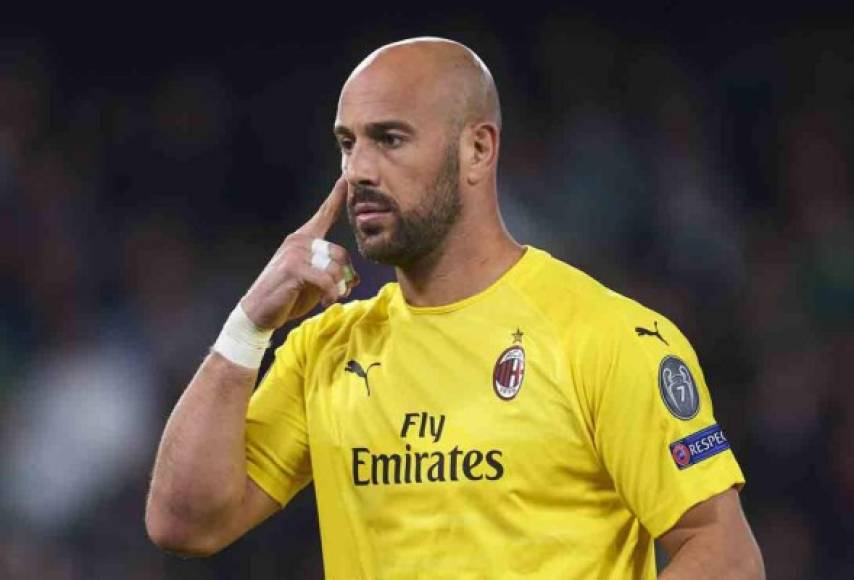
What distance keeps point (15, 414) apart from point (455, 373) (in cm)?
369

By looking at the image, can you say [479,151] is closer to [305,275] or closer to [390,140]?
[390,140]

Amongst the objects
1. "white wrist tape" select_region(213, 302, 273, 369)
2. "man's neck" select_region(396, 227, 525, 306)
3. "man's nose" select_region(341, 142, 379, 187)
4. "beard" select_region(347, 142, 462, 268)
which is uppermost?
"man's nose" select_region(341, 142, 379, 187)

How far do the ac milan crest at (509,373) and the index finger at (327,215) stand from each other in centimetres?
52

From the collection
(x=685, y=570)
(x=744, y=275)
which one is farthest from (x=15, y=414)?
(x=685, y=570)

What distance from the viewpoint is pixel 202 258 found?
6945 mm

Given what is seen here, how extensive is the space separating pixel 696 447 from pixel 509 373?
42cm

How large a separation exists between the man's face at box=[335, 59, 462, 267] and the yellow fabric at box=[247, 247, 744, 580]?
0.64 ft

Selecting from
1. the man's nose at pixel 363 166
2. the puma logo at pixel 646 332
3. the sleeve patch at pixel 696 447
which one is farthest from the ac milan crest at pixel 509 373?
the man's nose at pixel 363 166

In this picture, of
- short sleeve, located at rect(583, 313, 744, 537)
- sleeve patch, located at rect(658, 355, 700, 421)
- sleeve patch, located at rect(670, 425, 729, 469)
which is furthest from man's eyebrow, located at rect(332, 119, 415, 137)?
sleeve patch, located at rect(670, 425, 729, 469)

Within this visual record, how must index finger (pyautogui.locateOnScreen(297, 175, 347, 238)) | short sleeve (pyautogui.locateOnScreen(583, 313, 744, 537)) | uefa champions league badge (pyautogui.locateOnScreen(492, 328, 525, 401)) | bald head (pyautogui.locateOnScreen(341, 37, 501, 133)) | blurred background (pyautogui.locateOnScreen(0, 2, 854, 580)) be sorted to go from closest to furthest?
short sleeve (pyautogui.locateOnScreen(583, 313, 744, 537))
uefa champions league badge (pyautogui.locateOnScreen(492, 328, 525, 401))
bald head (pyautogui.locateOnScreen(341, 37, 501, 133))
index finger (pyautogui.locateOnScreen(297, 175, 347, 238))
blurred background (pyautogui.locateOnScreen(0, 2, 854, 580))

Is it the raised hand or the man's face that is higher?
the man's face

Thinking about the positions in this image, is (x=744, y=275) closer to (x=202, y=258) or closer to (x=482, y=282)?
(x=202, y=258)

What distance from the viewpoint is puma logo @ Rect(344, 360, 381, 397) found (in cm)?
344

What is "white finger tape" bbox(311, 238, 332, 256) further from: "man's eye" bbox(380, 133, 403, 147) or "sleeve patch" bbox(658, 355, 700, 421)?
"sleeve patch" bbox(658, 355, 700, 421)
